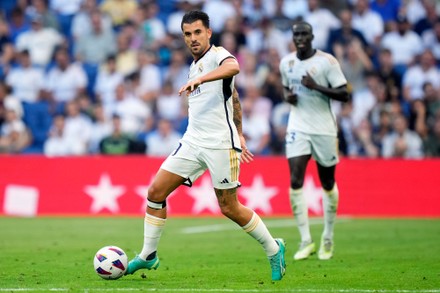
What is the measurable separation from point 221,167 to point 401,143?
12750 mm

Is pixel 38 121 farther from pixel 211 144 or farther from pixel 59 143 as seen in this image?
pixel 211 144

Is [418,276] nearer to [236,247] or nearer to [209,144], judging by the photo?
[209,144]

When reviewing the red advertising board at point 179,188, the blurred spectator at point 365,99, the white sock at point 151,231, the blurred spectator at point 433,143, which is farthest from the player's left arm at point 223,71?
the blurred spectator at point 365,99

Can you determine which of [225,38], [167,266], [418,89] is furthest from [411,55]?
[167,266]

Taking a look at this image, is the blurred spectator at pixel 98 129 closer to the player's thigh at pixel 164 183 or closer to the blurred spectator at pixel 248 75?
the blurred spectator at pixel 248 75

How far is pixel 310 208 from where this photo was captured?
20203mm

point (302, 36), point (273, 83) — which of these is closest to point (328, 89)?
point (302, 36)

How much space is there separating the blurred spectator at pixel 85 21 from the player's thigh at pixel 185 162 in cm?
1538

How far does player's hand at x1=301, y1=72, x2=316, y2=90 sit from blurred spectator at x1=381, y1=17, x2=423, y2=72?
12.2m

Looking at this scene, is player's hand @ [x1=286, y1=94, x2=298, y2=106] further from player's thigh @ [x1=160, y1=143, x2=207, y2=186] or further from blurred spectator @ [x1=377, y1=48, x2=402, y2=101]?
blurred spectator @ [x1=377, y1=48, x2=402, y2=101]

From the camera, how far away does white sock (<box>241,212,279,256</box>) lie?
9672mm

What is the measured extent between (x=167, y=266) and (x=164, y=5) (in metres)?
15.0

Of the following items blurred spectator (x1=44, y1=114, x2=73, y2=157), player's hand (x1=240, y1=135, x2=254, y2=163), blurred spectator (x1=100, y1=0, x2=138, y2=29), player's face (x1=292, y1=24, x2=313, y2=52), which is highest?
player's face (x1=292, y1=24, x2=313, y2=52)

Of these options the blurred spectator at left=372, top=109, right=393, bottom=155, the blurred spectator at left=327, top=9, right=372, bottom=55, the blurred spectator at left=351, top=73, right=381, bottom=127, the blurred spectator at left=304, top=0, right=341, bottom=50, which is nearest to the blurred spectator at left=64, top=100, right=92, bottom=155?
the blurred spectator at left=304, top=0, right=341, bottom=50
